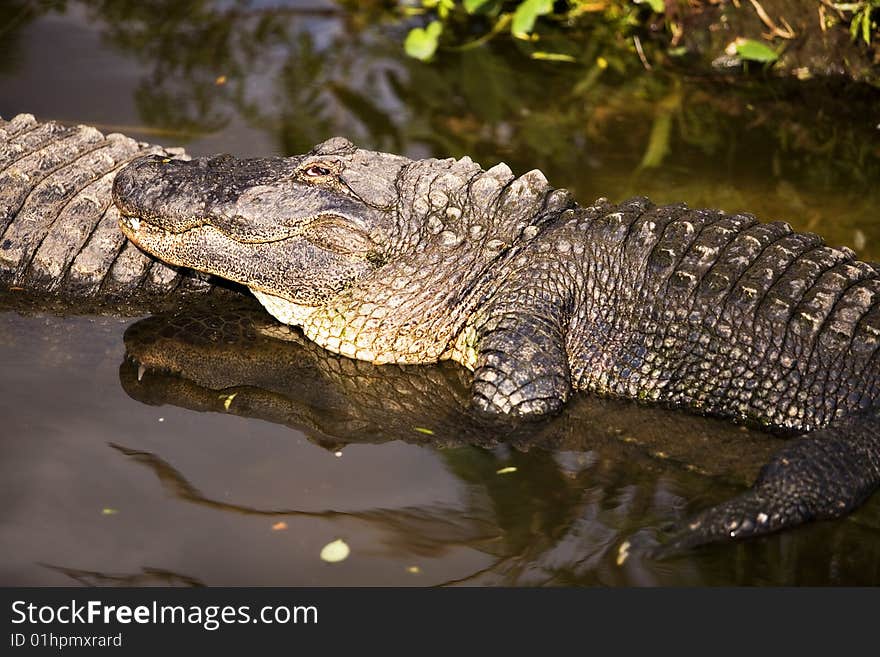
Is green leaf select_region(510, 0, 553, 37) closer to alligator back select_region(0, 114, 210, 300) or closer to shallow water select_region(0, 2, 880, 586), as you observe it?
shallow water select_region(0, 2, 880, 586)

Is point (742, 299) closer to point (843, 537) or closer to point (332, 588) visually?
point (843, 537)

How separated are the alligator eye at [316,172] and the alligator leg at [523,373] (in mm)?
1181

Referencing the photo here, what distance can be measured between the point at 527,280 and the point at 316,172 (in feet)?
3.88

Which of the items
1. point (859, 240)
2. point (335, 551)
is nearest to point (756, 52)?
point (859, 240)

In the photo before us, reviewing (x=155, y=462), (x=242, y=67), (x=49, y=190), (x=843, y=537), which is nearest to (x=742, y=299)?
(x=843, y=537)

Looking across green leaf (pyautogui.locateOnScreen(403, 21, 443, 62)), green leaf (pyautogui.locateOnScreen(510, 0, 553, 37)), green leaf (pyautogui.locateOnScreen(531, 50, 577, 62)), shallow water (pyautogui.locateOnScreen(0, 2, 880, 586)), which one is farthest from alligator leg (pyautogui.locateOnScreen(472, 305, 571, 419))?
green leaf (pyautogui.locateOnScreen(531, 50, 577, 62))

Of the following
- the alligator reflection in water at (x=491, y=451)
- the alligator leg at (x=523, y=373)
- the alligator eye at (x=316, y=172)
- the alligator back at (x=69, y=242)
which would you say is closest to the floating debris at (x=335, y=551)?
the alligator reflection in water at (x=491, y=451)

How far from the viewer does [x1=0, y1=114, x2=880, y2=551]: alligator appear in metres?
4.91

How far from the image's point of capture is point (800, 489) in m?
4.41

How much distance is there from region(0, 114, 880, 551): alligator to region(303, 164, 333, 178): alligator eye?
0.01 meters

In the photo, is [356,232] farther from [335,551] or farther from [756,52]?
[756,52]

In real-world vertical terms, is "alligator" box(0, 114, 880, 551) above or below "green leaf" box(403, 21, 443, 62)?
below

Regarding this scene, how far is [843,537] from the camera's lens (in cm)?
439

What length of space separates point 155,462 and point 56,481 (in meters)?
0.40
